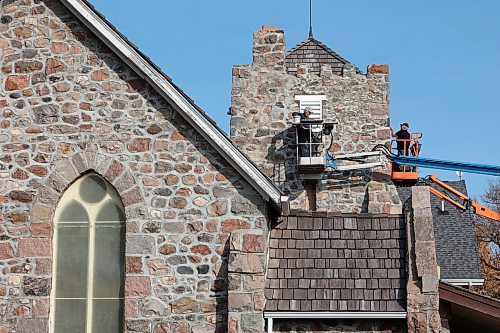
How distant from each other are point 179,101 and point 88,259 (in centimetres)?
259

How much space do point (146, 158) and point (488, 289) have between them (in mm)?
26391

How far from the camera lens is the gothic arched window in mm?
13531

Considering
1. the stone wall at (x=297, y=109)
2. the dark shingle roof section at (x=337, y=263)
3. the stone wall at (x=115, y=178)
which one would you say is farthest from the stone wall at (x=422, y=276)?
the stone wall at (x=297, y=109)

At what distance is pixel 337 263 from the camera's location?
1412 cm

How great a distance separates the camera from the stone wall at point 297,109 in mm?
23297

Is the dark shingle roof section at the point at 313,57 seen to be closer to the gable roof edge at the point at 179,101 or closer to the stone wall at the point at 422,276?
the gable roof edge at the point at 179,101

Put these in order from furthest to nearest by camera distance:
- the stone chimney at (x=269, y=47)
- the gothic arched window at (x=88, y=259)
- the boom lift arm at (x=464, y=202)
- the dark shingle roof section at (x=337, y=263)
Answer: the boom lift arm at (x=464, y=202), the stone chimney at (x=269, y=47), the dark shingle roof section at (x=337, y=263), the gothic arched window at (x=88, y=259)

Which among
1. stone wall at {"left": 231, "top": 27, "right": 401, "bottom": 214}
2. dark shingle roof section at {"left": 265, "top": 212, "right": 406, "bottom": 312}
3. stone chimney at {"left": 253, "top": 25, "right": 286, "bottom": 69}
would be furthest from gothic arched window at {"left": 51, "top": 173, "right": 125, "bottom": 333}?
stone chimney at {"left": 253, "top": 25, "right": 286, "bottom": 69}

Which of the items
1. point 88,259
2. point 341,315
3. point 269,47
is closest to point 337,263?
point 341,315

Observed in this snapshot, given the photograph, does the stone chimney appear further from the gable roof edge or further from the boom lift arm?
the gable roof edge

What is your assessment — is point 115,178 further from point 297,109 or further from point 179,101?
point 297,109

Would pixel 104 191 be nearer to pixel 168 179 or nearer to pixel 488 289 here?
pixel 168 179

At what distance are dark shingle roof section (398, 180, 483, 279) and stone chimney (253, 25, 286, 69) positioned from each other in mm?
4813

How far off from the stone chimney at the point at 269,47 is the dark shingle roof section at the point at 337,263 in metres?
9.83
